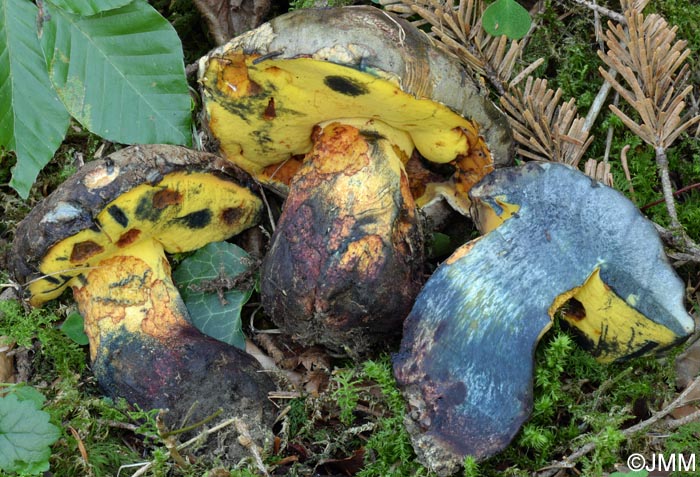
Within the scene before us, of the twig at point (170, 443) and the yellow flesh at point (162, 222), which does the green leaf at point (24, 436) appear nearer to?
the twig at point (170, 443)

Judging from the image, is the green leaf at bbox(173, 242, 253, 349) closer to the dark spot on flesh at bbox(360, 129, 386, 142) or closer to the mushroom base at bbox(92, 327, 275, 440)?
the mushroom base at bbox(92, 327, 275, 440)

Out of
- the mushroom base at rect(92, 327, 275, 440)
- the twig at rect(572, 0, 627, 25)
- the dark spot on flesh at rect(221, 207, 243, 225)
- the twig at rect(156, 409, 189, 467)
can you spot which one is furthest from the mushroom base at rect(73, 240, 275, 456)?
the twig at rect(572, 0, 627, 25)

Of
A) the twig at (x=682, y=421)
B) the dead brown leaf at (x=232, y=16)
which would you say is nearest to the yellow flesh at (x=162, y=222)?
the dead brown leaf at (x=232, y=16)

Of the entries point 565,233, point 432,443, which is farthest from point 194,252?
point 565,233

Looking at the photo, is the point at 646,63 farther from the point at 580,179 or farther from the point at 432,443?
the point at 432,443

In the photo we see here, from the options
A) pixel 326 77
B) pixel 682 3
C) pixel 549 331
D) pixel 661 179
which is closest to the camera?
pixel 326 77

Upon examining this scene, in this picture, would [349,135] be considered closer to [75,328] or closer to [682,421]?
[75,328]
